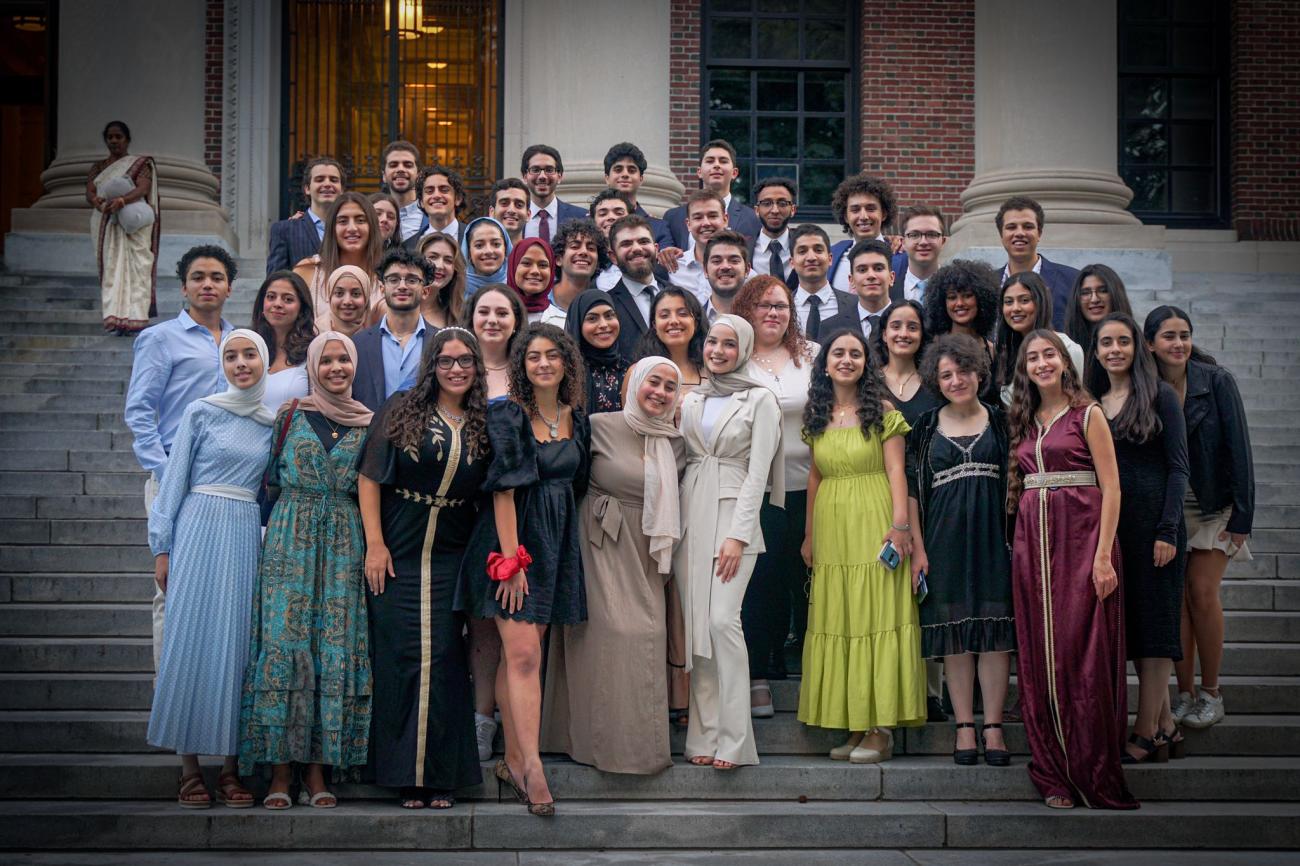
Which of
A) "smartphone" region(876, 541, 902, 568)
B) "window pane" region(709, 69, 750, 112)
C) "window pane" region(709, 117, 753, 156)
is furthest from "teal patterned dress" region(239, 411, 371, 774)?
"window pane" region(709, 69, 750, 112)

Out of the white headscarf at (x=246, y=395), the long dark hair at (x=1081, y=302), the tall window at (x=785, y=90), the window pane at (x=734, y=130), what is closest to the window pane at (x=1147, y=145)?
the tall window at (x=785, y=90)

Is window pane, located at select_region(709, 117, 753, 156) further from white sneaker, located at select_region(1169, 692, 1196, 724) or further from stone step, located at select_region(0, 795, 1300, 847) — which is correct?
stone step, located at select_region(0, 795, 1300, 847)

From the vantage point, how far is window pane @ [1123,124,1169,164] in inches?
647

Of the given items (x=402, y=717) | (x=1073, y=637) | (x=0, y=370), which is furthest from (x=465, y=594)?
(x=0, y=370)

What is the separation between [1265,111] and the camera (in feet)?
52.6

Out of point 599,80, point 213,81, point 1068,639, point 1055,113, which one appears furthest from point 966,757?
point 213,81

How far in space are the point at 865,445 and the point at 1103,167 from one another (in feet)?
28.1

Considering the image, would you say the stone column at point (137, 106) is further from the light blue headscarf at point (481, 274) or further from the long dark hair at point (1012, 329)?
the long dark hair at point (1012, 329)

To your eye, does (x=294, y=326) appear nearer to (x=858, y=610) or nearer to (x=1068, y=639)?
(x=858, y=610)

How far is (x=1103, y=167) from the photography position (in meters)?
14.2

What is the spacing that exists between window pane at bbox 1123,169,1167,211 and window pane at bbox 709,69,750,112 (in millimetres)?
4579

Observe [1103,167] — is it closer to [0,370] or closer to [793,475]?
[793,475]

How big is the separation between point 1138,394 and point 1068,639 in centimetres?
126

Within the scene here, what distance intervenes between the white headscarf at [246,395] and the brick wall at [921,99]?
34.4 feet
